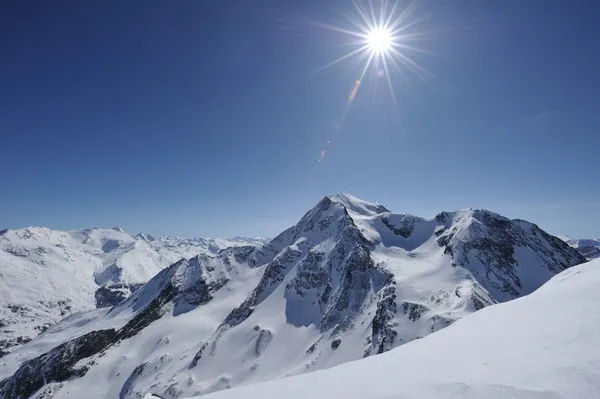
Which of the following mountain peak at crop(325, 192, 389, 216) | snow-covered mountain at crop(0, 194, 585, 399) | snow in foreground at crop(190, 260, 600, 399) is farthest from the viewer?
mountain peak at crop(325, 192, 389, 216)

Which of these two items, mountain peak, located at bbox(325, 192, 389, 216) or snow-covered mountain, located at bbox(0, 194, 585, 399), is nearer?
snow-covered mountain, located at bbox(0, 194, 585, 399)

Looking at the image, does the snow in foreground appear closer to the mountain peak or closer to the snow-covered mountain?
the snow-covered mountain

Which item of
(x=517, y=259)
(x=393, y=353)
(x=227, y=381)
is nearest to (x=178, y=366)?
(x=227, y=381)

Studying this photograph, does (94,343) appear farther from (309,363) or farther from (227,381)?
(309,363)

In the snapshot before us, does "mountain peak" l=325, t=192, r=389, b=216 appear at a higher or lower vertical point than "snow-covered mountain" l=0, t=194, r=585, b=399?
higher

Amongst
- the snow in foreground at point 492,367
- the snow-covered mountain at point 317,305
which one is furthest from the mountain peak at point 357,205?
the snow in foreground at point 492,367

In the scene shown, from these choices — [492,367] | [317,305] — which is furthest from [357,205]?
[492,367]

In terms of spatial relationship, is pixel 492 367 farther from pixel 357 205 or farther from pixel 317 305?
pixel 357 205

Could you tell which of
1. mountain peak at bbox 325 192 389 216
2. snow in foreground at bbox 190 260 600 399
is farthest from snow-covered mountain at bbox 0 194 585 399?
snow in foreground at bbox 190 260 600 399
